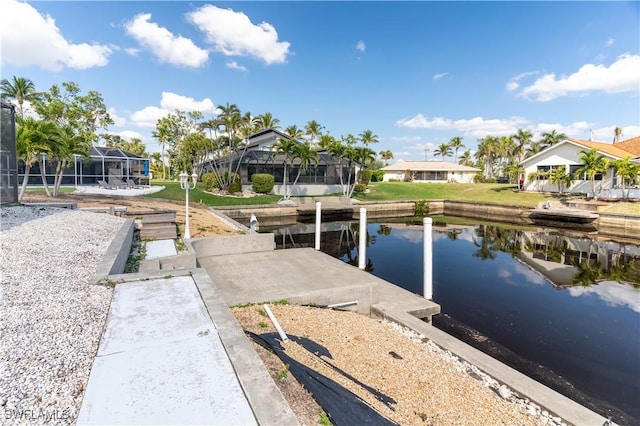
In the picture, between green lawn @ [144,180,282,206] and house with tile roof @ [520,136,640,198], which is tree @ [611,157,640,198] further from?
green lawn @ [144,180,282,206]

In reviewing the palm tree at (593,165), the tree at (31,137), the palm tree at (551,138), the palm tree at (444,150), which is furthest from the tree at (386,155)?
the tree at (31,137)

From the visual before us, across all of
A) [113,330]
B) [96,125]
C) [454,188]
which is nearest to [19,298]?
[113,330]

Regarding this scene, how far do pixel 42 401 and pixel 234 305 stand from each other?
2.95m

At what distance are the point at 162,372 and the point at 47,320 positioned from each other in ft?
5.81

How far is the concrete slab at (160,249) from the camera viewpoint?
753cm

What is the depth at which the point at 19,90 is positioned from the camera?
31.5 metres

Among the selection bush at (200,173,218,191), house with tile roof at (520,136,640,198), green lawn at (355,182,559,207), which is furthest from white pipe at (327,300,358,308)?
house with tile roof at (520,136,640,198)

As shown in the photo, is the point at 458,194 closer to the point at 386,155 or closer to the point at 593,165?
the point at 593,165

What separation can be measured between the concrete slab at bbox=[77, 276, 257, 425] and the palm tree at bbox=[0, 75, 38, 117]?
38.7 metres

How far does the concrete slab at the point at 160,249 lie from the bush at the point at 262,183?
18.9 metres

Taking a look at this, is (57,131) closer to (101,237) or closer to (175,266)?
(101,237)

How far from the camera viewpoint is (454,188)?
1437 inches

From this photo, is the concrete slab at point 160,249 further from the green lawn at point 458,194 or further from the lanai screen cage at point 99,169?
the green lawn at point 458,194

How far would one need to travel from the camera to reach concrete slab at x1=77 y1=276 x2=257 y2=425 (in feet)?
7.57
